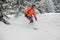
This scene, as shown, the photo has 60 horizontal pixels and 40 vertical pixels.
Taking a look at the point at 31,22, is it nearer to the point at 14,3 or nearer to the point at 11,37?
the point at 11,37

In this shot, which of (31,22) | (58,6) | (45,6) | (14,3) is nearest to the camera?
(31,22)

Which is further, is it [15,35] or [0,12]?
[0,12]

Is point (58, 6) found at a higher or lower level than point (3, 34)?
lower

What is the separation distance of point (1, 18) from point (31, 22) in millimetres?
2064

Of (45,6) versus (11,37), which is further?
(45,6)

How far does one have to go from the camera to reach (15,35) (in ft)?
35.0

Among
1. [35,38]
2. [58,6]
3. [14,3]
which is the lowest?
[58,6]

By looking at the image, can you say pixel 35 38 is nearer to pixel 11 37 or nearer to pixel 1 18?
pixel 11 37

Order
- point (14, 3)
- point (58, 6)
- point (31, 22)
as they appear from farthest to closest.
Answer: point (58, 6) → point (14, 3) → point (31, 22)

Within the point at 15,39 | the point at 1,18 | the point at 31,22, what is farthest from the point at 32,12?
the point at 15,39

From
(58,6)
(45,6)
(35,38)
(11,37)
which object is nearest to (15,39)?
(11,37)

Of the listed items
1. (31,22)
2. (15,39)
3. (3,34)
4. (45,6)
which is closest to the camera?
(15,39)

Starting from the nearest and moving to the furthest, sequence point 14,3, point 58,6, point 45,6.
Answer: point 14,3 → point 45,6 → point 58,6

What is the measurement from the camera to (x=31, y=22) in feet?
48.7
